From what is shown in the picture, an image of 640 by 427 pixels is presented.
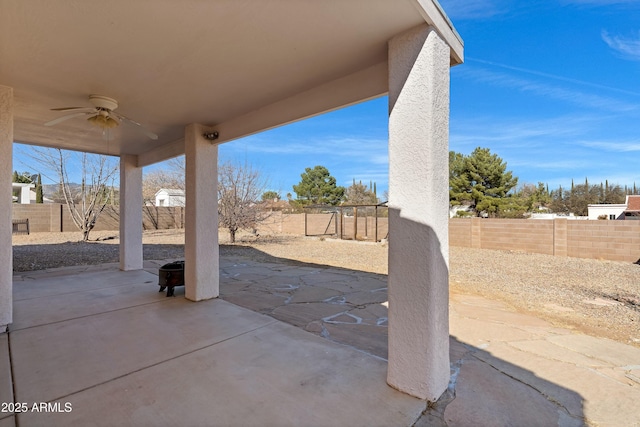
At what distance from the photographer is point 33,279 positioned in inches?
223

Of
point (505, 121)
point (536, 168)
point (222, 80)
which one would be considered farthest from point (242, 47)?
point (536, 168)

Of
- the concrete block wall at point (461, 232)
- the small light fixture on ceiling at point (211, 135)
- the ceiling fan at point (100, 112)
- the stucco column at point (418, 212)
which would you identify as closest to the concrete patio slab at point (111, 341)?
the stucco column at point (418, 212)

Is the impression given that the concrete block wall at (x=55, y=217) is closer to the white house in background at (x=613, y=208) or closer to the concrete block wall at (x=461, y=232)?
the concrete block wall at (x=461, y=232)

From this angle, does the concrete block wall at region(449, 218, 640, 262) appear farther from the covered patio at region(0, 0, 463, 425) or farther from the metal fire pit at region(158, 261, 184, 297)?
the metal fire pit at region(158, 261, 184, 297)

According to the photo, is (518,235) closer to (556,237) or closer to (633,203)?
(556,237)

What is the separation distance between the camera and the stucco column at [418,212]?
1.94 metres

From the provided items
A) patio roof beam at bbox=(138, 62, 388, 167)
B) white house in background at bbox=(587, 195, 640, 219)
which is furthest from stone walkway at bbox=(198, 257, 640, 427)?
white house in background at bbox=(587, 195, 640, 219)

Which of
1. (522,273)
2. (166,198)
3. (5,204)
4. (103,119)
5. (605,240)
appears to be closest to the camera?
(5,204)

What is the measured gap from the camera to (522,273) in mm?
6816

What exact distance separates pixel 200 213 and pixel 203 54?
8.23 ft

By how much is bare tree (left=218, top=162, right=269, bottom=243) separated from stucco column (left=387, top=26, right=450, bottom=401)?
1121cm

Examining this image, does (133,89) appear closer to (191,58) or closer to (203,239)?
(191,58)

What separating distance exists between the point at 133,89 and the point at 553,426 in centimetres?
465

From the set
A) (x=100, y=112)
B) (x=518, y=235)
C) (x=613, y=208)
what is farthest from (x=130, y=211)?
(x=613, y=208)
